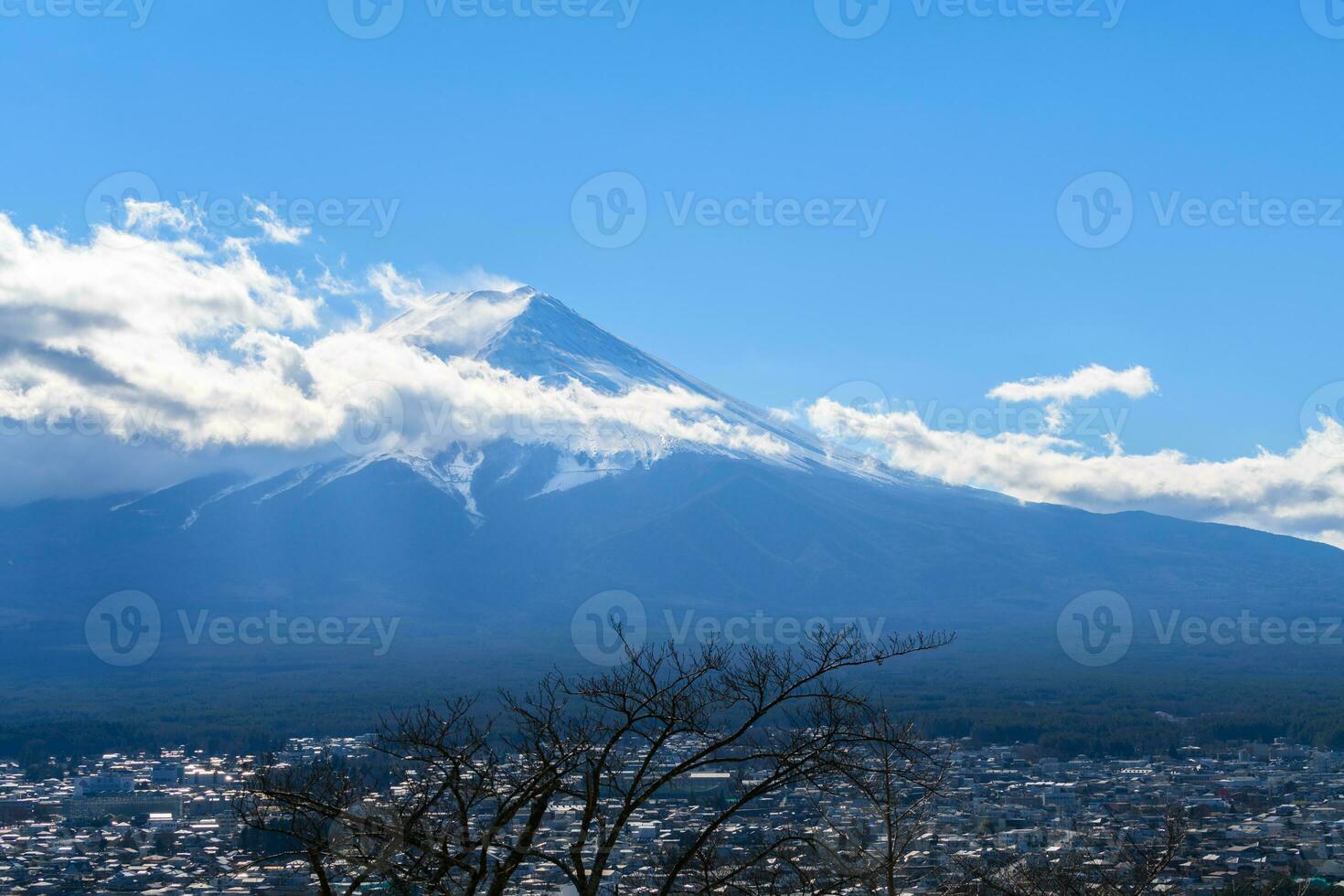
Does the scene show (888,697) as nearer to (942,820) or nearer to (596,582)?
(942,820)

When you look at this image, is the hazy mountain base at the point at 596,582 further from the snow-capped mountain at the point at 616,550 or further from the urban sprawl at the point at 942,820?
the urban sprawl at the point at 942,820

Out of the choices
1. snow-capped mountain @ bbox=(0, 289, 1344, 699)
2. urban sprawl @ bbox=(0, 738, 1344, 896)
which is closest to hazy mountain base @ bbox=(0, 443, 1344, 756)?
snow-capped mountain @ bbox=(0, 289, 1344, 699)

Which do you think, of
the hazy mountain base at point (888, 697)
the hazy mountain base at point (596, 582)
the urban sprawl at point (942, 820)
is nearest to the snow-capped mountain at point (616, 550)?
the hazy mountain base at point (596, 582)

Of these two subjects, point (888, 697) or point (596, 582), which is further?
point (596, 582)

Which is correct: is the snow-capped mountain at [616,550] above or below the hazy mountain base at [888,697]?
above

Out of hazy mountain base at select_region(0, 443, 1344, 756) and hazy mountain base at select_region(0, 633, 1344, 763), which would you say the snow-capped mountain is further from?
hazy mountain base at select_region(0, 633, 1344, 763)

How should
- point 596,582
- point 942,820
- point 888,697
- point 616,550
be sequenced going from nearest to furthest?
point 942,820
point 888,697
point 596,582
point 616,550

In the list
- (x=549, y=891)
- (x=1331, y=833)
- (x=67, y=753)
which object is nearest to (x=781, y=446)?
(x=67, y=753)

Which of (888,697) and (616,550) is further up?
(616,550)

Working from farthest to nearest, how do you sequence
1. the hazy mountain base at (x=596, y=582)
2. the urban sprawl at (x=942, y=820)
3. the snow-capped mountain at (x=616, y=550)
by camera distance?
the snow-capped mountain at (x=616, y=550)
the hazy mountain base at (x=596, y=582)
the urban sprawl at (x=942, y=820)

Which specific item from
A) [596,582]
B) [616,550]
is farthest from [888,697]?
[616,550]

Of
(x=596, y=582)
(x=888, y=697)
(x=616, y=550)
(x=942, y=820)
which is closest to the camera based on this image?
(x=942, y=820)
